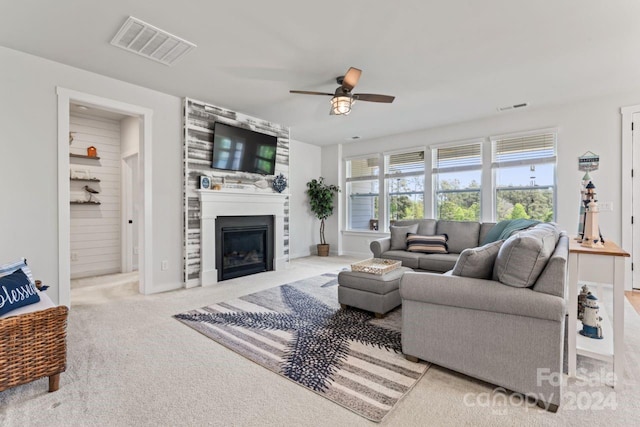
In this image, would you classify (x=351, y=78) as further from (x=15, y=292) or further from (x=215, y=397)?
(x=15, y=292)

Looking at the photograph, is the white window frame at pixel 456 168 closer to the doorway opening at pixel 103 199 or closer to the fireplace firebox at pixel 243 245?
the fireplace firebox at pixel 243 245

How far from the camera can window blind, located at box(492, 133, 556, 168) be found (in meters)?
4.71

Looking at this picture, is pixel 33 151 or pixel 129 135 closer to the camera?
pixel 33 151

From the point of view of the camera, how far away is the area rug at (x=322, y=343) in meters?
1.84

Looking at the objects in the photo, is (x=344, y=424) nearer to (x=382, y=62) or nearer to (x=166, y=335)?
(x=166, y=335)

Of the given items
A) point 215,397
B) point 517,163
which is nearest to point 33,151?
point 215,397

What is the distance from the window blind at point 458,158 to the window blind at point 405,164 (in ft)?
1.08

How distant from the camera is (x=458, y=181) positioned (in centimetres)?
564

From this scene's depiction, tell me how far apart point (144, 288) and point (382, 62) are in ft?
13.1

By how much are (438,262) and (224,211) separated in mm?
3209

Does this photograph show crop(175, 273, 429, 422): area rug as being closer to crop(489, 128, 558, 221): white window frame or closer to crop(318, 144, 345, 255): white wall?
crop(489, 128, 558, 221): white window frame

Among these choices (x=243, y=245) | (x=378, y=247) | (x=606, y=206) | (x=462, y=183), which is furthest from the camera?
(x=462, y=183)

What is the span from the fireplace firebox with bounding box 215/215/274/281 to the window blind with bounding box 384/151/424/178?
9.67 ft

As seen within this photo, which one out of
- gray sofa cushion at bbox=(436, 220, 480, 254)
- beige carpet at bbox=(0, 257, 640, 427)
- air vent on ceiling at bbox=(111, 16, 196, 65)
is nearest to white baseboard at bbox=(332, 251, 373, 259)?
gray sofa cushion at bbox=(436, 220, 480, 254)
